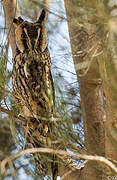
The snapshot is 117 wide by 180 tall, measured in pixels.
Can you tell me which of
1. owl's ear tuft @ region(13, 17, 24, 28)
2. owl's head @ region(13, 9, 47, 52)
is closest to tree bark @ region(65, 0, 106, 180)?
owl's head @ region(13, 9, 47, 52)

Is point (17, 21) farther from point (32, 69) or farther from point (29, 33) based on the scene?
point (32, 69)

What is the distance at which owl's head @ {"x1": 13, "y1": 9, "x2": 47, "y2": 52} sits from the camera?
218cm

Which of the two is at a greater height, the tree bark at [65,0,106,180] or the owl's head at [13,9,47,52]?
the owl's head at [13,9,47,52]

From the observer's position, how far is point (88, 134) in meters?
1.94

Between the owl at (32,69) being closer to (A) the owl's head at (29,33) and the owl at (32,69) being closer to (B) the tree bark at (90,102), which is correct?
(A) the owl's head at (29,33)

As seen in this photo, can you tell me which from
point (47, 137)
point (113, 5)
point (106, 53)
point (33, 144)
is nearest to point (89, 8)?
point (113, 5)

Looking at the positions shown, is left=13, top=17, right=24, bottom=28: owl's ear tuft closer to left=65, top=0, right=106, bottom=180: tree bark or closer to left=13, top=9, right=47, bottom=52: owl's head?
left=13, top=9, right=47, bottom=52: owl's head

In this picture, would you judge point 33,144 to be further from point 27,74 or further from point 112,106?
point 112,106

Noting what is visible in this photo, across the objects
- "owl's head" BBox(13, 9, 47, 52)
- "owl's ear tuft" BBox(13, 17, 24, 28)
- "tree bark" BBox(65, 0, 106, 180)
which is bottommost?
"tree bark" BBox(65, 0, 106, 180)

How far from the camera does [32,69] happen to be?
217 cm

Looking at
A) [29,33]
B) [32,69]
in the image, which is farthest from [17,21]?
[32,69]

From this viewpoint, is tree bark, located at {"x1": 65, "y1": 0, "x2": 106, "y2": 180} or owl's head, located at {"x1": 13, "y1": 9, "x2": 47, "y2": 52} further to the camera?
owl's head, located at {"x1": 13, "y1": 9, "x2": 47, "y2": 52}

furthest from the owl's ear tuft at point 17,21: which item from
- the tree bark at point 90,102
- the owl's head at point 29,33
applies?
the tree bark at point 90,102

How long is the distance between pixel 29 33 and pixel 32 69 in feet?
0.80
